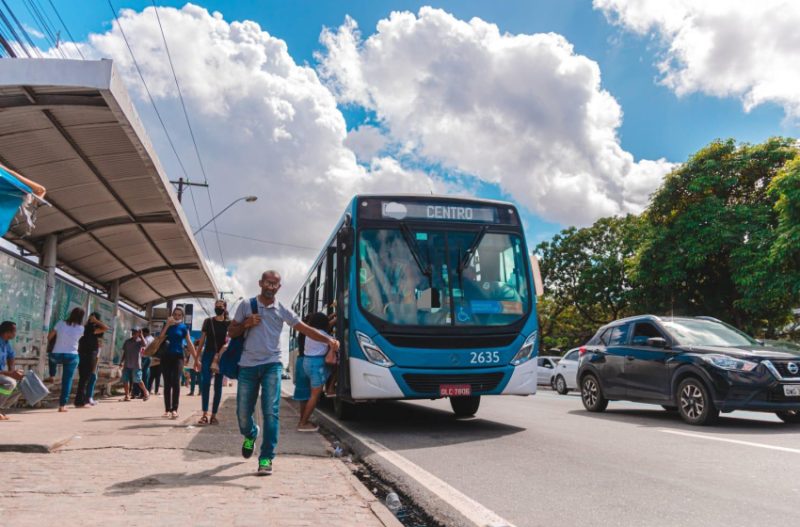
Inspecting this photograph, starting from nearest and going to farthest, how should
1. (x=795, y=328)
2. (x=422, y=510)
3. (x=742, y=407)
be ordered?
(x=422, y=510) → (x=742, y=407) → (x=795, y=328)

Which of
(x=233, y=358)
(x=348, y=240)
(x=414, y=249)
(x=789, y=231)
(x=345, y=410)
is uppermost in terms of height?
(x=789, y=231)

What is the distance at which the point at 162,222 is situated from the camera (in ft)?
50.3

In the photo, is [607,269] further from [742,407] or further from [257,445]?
[257,445]

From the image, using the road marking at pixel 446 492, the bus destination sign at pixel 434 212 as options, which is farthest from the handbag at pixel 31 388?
the bus destination sign at pixel 434 212

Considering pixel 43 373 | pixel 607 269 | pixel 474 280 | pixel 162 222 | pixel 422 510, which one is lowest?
pixel 422 510

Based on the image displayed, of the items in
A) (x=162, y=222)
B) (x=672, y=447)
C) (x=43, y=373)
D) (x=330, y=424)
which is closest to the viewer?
(x=672, y=447)

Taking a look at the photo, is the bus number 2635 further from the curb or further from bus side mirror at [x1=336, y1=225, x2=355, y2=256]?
the curb

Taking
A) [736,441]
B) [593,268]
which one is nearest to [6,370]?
[736,441]

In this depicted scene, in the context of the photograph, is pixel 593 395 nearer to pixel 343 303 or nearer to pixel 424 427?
pixel 424 427

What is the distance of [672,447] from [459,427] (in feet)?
10.5

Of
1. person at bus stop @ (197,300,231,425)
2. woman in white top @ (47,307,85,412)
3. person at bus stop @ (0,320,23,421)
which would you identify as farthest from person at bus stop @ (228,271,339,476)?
woman in white top @ (47,307,85,412)

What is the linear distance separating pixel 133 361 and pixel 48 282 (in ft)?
9.09

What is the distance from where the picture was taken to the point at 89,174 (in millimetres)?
11898

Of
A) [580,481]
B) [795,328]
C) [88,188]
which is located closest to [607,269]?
[795,328]
